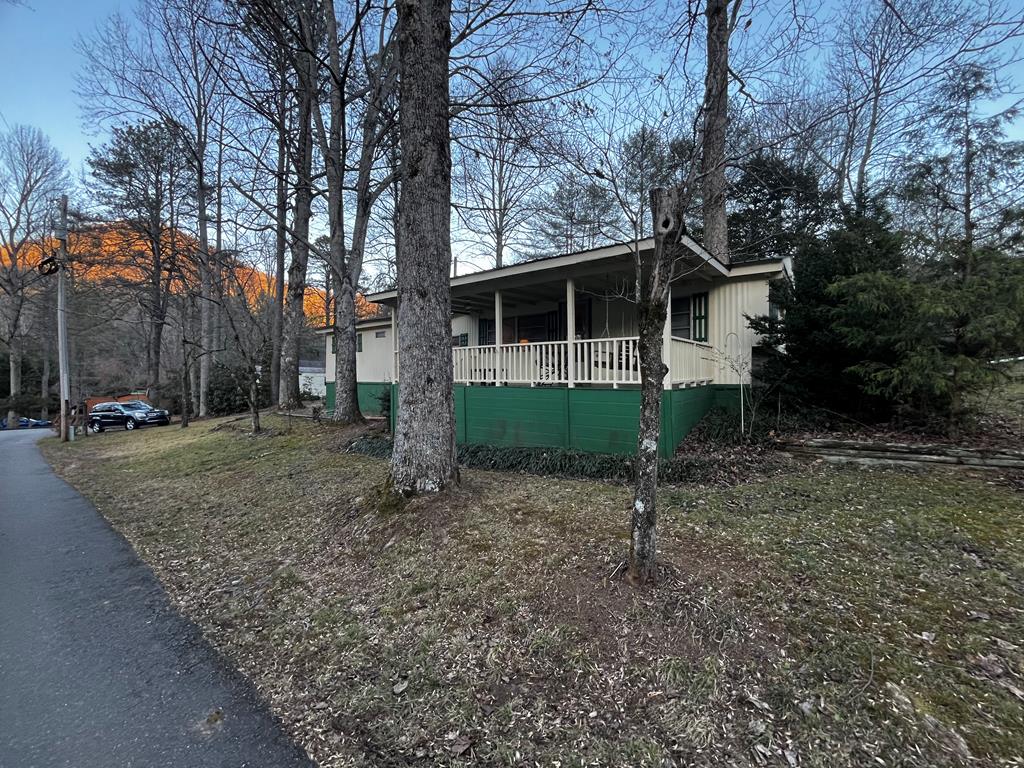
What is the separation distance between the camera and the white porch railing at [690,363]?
22.1ft

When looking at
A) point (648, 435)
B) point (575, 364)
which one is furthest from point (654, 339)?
point (575, 364)

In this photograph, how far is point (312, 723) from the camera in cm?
221

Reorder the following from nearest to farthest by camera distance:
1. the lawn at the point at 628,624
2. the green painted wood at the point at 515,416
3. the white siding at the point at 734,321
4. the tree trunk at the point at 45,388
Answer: the lawn at the point at 628,624 < the green painted wood at the point at 515,416 < the white siding at the point at 734,321 < the tree trunk at the point at 45,388

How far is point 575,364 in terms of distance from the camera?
7.39 m

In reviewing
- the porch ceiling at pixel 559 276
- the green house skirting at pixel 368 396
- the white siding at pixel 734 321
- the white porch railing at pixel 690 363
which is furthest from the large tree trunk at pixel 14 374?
the white siding at pixel 734 321

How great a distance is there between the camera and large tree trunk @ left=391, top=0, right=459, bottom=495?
4.56 m

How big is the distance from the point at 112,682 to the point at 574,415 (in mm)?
5670

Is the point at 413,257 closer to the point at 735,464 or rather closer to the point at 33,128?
the point at 735,464

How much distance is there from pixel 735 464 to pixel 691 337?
12.5ft

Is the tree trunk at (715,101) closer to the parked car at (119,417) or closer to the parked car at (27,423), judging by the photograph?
the parked car at (119,417)

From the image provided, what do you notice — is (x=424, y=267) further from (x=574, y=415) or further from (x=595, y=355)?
(x=595, y=355)

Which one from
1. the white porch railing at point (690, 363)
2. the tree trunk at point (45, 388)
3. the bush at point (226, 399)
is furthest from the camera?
the tree trunk at point (45, 388)

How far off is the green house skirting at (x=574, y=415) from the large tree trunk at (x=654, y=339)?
3.56 m

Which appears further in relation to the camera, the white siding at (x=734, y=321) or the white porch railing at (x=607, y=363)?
the white siding at (x=734, y=321)
